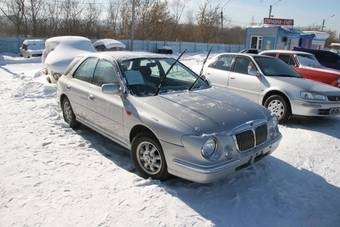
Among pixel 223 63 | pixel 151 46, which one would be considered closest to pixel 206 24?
pixel 151 46

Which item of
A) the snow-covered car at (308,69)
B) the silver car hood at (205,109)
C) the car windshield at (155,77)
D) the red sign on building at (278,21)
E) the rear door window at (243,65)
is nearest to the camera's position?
the silver car hood at (205,109)

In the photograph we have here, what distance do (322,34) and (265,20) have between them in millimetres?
5548

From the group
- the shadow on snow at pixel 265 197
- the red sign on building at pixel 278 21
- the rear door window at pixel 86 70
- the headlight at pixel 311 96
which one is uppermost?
the red sign on building at pixel 278 21

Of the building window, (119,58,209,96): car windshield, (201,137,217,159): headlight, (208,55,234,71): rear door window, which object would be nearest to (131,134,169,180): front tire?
(201,137,217,159): headlight

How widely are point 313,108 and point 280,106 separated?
0.67 metres

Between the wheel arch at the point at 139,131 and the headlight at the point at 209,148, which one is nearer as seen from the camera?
the headlight at the point at 209,148

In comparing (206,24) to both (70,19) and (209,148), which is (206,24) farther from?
(209,148)

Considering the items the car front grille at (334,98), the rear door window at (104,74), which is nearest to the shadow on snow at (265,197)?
the rear door window at (104,74)

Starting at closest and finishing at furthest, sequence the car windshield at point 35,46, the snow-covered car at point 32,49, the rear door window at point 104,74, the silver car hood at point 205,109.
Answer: the silver car hood at point 205,109 → the rear door window at point 104,74 → the snow-covered car at point 32,49 → the car windshield at point 35,46

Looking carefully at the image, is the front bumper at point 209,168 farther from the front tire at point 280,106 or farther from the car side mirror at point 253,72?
the car side mirror at point 253,72

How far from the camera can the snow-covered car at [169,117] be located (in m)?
3.82

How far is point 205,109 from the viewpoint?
4297 mm

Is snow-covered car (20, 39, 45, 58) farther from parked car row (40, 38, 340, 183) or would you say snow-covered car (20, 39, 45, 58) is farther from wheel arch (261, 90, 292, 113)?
wheel arch (261, 90, 292, 113)

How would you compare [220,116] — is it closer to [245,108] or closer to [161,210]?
[245,108]
